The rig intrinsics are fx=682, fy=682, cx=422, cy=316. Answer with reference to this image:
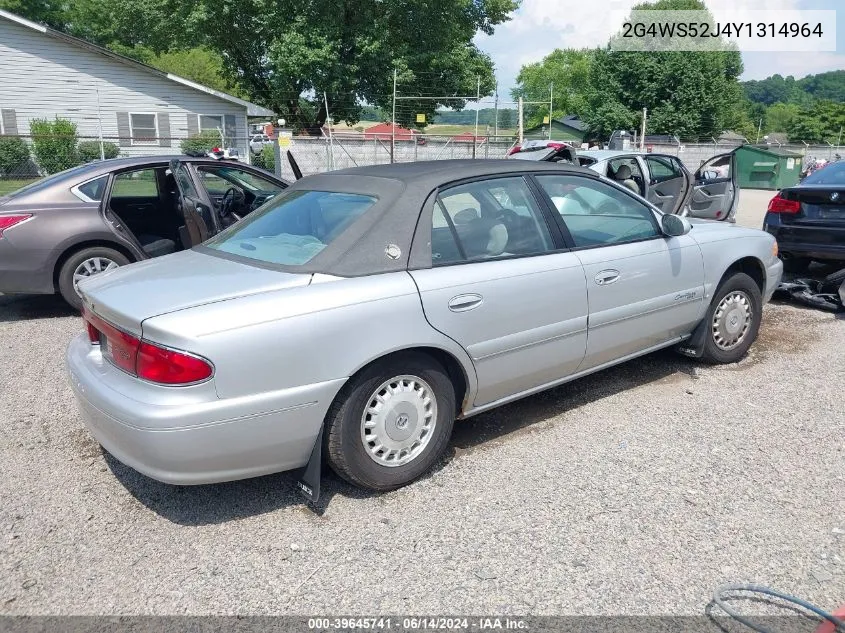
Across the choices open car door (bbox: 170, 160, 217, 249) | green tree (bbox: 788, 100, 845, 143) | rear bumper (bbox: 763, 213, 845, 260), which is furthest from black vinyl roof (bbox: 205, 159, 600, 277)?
green tree (bbox: 788, 100, 845, 143)

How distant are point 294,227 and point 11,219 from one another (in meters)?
3.79

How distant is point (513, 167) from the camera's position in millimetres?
3939

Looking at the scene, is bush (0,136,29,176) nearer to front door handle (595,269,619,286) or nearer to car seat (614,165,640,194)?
car seat (614,165,640,194)

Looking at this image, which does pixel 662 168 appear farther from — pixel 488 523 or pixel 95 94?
pixel 95 94

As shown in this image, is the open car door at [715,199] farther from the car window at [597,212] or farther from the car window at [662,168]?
the car window at [597,212]

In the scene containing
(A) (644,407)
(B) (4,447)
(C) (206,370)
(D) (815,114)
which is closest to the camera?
(C) (206,370)

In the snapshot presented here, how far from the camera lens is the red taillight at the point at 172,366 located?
105 inches

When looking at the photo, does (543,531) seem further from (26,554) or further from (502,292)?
(26,554)

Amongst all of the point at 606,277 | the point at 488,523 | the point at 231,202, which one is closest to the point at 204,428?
the point at 488,523

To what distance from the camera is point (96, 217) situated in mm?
6340

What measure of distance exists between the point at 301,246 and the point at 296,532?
137 cm

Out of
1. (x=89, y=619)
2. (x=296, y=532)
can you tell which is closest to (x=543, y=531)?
(x=296, y=532)

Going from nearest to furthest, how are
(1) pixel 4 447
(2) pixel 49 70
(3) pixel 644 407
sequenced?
(1) pixel 4 447 → (3) pixel 644 407 → (2) pixel 49 70

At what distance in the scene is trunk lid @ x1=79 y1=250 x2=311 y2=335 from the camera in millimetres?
2871
